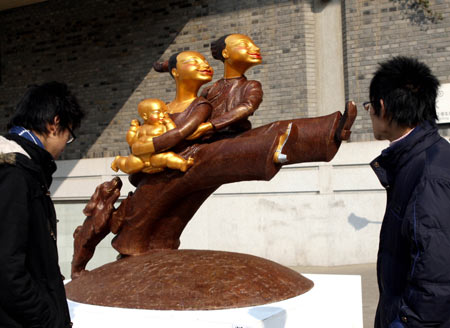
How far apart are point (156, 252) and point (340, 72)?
5.61 metres

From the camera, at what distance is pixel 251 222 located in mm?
8195

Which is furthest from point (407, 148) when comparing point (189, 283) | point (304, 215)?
point (304, 215)

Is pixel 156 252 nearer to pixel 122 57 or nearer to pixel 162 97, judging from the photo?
pixel 162 97

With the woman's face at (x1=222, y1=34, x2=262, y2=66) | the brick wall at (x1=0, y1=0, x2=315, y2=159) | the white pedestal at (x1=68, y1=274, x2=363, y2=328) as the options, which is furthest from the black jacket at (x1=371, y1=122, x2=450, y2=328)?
the brick wall at (x1=0, y1=0, x2=315, y2=159)

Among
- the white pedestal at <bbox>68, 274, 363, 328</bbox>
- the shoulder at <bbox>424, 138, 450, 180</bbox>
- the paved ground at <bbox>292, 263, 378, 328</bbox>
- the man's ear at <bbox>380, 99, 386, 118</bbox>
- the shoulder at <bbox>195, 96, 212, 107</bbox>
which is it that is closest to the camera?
the shoulder at <bbox>424, 138, 450, 180</bbox>

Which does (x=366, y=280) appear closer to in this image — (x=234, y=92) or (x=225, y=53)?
(x=234, y=92)

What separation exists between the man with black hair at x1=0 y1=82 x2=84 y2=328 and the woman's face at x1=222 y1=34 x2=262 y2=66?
188cm

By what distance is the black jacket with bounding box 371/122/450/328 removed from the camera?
176 cm

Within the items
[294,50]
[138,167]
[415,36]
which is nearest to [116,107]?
[294,50]

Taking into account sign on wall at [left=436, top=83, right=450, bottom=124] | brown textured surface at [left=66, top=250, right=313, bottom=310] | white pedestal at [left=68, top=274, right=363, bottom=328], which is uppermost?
sign on wall at [left=436, top=83, right=450, bottom=124]

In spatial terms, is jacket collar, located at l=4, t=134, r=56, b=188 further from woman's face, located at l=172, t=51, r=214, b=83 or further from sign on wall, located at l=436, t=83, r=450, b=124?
sign on wall, located at l=436, t=83, r=450, b=124

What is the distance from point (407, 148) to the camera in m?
2.04

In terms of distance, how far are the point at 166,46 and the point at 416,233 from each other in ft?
27.7

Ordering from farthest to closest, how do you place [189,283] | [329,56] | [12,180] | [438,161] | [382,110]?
[329,56] < [189,283] < [382,110] < [438,161] < [12,180]
